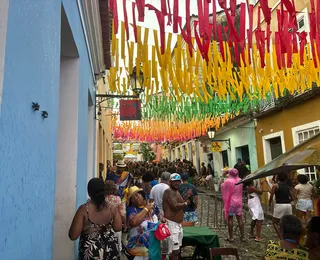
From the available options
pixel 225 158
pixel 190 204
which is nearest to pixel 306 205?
pixel 190 204

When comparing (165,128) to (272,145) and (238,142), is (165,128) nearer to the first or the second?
(238,142)

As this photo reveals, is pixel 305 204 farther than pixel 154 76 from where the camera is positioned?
Yes

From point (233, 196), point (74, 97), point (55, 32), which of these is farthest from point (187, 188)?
point (55, 32)

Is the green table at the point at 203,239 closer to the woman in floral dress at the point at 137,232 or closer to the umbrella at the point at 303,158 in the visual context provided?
the woman in floral dress at the point at 137,232

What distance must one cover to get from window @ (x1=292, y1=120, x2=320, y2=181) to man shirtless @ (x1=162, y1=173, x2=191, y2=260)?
6.61 meters

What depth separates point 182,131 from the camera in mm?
19453

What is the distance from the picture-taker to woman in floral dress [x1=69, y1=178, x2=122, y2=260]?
2605 millimetres

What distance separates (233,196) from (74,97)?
16.2 feet

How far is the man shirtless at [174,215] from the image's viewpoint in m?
4.21

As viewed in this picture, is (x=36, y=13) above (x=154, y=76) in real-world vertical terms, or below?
below

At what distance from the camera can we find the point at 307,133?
33.1 feet

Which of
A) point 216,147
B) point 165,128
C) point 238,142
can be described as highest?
point 165,128

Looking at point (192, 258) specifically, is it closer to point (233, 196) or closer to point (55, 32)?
point (233, 196)

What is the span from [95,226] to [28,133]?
136 cm
